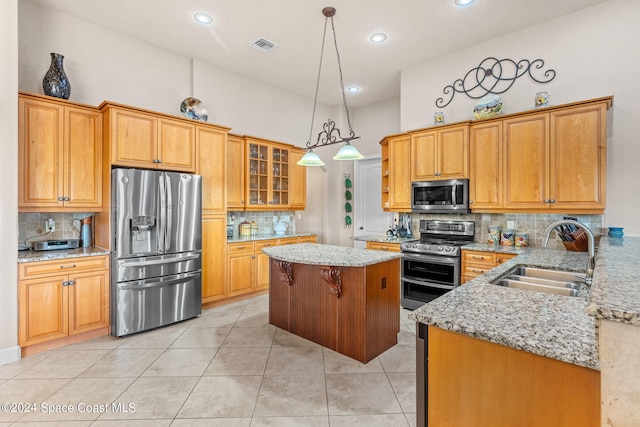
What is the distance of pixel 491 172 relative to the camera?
11.9 ft

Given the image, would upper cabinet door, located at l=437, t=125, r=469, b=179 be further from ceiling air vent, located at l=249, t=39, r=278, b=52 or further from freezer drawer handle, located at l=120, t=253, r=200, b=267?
freezer drawer handle, located at l=120, t=253, r=200, b=267

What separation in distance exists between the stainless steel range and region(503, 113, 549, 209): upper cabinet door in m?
0.73

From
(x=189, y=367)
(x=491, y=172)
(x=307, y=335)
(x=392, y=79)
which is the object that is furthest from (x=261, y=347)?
(x=392, y=79)

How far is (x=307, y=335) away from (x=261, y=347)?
0.45 metres

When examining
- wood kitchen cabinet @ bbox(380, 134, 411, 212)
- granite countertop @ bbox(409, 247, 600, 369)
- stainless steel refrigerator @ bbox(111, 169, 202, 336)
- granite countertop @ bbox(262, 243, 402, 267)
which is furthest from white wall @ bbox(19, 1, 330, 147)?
granite countertop @ bbox(409, 247, 600, 369)

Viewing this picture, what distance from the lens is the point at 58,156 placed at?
9.91 ft

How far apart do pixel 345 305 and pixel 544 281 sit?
57.6 inches

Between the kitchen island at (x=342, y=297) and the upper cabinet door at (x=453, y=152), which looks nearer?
the kitchen island at (x=342, y=297)

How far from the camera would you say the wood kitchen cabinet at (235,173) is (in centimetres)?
450

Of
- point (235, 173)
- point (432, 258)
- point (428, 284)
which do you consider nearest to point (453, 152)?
point (432, 258)

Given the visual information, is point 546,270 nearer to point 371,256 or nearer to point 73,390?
point 371,256

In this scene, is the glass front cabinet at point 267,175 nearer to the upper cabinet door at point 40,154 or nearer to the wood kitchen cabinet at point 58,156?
the wood kitchen cabinet at point 58,156

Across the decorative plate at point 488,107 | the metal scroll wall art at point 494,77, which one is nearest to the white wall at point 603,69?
the metal scroll wall art at point 494,77

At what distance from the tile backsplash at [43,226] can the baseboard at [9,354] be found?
1.00m
